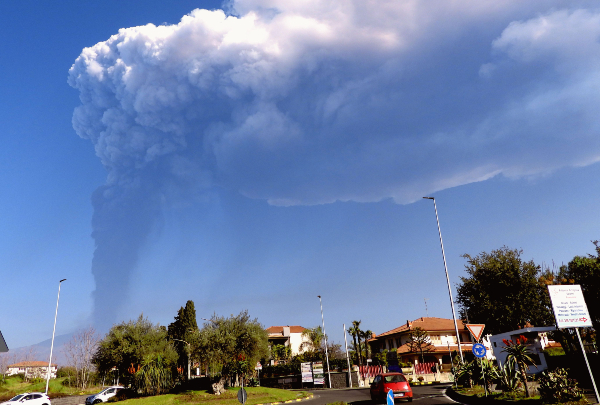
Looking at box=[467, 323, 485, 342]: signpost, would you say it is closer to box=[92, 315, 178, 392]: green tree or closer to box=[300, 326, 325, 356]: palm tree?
box=[92, 315, 178, 392]: green tree

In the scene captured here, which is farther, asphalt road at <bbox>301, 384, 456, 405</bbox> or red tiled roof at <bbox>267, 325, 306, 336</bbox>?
red tiled roof at <bbox>267, 325, 306, 336</bbox>

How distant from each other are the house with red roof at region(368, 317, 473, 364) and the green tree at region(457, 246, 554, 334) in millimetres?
19439

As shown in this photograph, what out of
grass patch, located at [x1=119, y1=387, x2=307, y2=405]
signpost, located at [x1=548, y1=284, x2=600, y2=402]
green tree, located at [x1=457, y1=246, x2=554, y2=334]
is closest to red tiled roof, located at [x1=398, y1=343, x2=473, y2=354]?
green tree, located at [x1=457, y1=246, x2=554, y2=334]

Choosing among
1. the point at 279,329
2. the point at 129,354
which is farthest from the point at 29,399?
the point at 279,329

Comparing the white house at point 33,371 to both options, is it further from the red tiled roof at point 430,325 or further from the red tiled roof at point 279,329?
the red tiled roof at point 430,325

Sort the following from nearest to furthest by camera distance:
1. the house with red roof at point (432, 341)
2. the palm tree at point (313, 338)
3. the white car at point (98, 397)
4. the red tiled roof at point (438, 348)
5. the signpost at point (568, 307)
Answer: the signpost at point (568, 307)
the white car at point (98, 397)
the red tiled roof at point (438, 348)
the house with red roof at point (432, 341)
the palm tree at point (313, 338)

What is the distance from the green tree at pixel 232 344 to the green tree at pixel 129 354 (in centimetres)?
437

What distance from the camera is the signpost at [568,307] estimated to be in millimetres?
15844

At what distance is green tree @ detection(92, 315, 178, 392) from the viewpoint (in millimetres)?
36125

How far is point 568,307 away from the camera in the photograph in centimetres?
1612

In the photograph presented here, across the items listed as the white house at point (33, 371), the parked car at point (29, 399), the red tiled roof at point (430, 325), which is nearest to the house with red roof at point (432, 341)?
the red tiled roof at point (430, 325)

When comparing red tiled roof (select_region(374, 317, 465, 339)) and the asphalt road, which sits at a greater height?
red tiled roof (select_region(374, 317, 465, 339))

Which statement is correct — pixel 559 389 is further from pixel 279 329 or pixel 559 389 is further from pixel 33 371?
pixel 33 371

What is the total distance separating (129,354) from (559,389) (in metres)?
35.4
